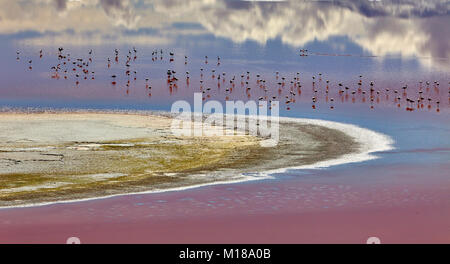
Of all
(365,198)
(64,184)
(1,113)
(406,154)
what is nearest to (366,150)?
(406,154)

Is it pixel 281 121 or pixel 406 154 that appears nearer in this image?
pixel 406 154

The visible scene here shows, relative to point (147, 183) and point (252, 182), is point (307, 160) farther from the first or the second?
point (147, 183)

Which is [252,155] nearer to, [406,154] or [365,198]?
[406,154]

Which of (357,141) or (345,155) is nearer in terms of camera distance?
(345,155)

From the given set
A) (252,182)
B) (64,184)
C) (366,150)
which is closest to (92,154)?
(64,184)

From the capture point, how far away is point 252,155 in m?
28.9

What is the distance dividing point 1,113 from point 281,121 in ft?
55.4

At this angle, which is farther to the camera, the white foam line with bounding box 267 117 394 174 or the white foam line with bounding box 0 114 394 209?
the white foam line with bounding box 267 117 394 174

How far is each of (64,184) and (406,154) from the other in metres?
14.2

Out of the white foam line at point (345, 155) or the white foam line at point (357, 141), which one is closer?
the white foam line at point (345, 155)

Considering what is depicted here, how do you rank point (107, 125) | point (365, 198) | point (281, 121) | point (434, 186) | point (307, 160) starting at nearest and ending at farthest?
point (365, 198)
point (434, 186)
point (307, 160)
point (107, 125)
point (281, 121)

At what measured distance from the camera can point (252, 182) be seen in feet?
75.4

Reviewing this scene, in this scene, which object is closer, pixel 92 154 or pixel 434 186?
pixel 434 186

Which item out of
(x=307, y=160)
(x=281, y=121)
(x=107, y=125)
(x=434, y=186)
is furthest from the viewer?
(x=281, y=121)
